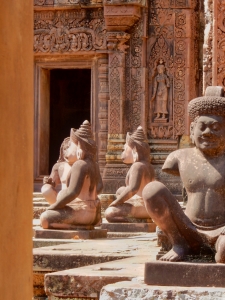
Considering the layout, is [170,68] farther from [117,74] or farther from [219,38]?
[219,38]

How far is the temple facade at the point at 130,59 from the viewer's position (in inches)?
655

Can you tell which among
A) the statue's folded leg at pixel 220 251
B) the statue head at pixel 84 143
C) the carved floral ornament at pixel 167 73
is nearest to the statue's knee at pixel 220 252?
the statue's folded leg at pixel 220 251

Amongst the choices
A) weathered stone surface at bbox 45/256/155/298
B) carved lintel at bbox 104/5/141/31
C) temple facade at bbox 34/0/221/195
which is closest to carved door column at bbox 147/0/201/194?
temple facade at bbox 34/0/221/195

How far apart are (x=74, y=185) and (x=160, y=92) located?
7408 millimetres

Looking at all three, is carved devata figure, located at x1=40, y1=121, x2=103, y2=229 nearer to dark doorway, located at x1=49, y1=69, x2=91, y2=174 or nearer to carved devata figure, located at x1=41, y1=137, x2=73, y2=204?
carved devata figure, located at x1=41, y1=137, x2=73, y2=204

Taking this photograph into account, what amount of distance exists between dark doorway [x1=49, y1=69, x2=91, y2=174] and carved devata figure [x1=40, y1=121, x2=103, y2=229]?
11491 mm

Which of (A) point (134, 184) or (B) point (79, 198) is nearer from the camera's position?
(B) point (79, 198)

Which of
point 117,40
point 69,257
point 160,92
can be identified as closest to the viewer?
point 69,257

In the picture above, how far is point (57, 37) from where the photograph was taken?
17109 mm

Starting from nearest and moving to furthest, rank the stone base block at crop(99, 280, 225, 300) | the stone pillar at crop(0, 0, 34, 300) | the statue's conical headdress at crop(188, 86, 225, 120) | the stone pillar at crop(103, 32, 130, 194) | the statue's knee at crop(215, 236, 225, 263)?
the stone pillar at crop(0, 0, 34, 300) < the stone base block at crop(99, 280, 225, 300) < the statue's knee at crop(215, 236, 225, 263) < the statue's conical headdress at crop(188, 86, 225, 120) < the stone pillar at crop(103, 32, 130, 194)

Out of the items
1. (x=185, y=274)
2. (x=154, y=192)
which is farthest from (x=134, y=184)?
(x=185, y=274)

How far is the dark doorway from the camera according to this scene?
21.6m

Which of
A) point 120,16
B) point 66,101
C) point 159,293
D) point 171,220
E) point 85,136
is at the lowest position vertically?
point 159,293

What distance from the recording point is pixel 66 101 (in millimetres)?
21844
